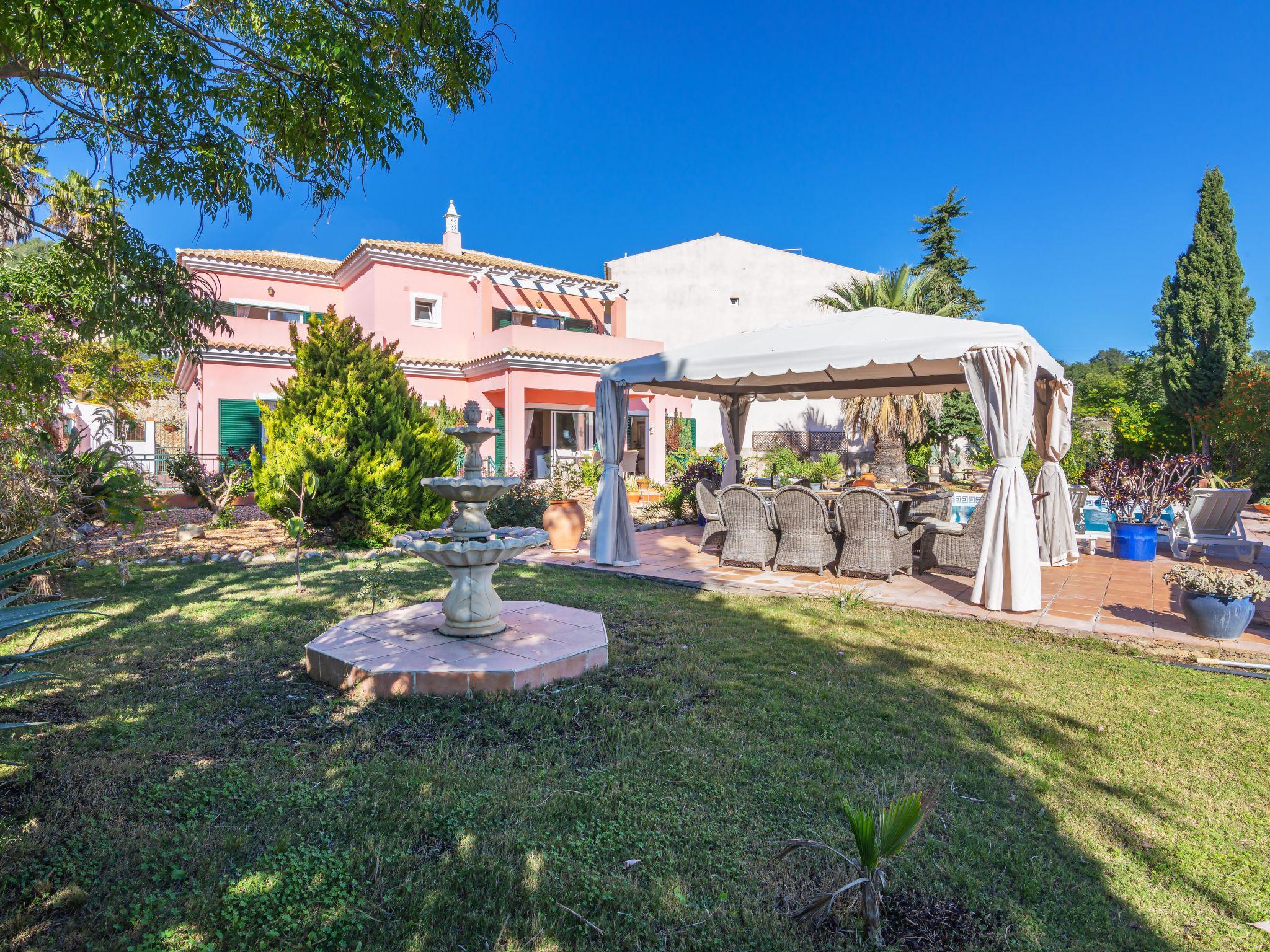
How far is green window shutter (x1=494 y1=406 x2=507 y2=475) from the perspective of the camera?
1488 cm

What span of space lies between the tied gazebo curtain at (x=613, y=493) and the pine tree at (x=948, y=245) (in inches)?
917

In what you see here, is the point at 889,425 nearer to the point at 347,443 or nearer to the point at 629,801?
the point at 347,443

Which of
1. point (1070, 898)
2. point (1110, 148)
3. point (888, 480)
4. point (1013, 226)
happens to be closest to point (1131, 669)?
point (1070, 898)

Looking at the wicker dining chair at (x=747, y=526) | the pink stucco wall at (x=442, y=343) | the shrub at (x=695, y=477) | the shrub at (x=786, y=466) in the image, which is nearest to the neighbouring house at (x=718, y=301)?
the pink stucco wall at (x=442, y=343)

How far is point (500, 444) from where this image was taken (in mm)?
16031

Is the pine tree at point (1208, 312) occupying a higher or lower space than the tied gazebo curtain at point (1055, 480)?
higher

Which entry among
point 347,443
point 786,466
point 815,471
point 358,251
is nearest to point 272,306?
point 358,251

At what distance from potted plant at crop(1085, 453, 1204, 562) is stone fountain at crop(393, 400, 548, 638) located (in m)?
8.25

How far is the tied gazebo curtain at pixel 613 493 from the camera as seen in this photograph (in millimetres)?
7918

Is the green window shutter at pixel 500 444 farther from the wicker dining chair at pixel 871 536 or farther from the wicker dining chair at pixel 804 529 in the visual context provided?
the wicker dining chair at pixel 871 536

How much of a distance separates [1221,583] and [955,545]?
227 centimetres

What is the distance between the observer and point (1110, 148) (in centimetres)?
1608

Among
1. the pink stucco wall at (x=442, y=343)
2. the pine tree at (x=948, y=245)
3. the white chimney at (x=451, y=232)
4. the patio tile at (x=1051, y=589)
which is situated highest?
the pine tree at (x=948, y=245)

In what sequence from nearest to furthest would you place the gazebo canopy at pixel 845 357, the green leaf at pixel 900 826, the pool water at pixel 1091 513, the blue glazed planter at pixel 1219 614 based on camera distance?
the green leaf at pixel 900 826, the blue glazed planter at pixel 1219 614, the gazebo canopy at pixel 845 357, the pool water at pixel 1091 513
